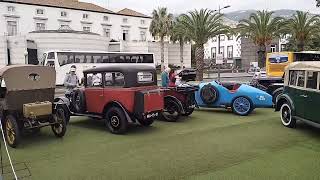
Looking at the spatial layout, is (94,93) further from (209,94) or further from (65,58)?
(65,58)

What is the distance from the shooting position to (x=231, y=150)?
745 cm

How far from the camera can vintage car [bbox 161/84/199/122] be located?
10.9 meters

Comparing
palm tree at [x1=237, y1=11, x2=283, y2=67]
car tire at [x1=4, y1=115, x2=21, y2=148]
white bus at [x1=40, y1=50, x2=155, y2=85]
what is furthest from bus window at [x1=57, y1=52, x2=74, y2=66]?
car tire at [x1=4, y1=115, x2=21, y2=148]

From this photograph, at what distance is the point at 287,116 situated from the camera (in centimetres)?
987

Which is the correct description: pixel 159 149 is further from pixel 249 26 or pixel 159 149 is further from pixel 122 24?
pixel 122 24

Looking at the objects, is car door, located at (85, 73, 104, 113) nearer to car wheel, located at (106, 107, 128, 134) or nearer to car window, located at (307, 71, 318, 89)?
car wheel, located at (106, 107, 128, 134)

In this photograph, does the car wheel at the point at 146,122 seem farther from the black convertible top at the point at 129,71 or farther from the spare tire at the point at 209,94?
the spare tire at the point at 209,94

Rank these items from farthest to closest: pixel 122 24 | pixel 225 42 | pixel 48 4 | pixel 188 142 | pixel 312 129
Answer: pixel 225 42 → pixel 122 24 → pixel 48 4 → pixel 312 129 → pixel 188 142

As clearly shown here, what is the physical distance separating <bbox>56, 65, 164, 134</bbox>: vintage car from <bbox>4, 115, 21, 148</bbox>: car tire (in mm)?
2033

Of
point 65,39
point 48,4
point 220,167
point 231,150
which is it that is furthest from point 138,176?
point 48,4

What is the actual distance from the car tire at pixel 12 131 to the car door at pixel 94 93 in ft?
7.67

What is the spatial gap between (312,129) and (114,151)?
539cm

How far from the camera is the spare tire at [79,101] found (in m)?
10.2

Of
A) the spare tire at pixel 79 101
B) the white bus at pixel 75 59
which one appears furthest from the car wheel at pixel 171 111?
the white bus at pixel 75 59
